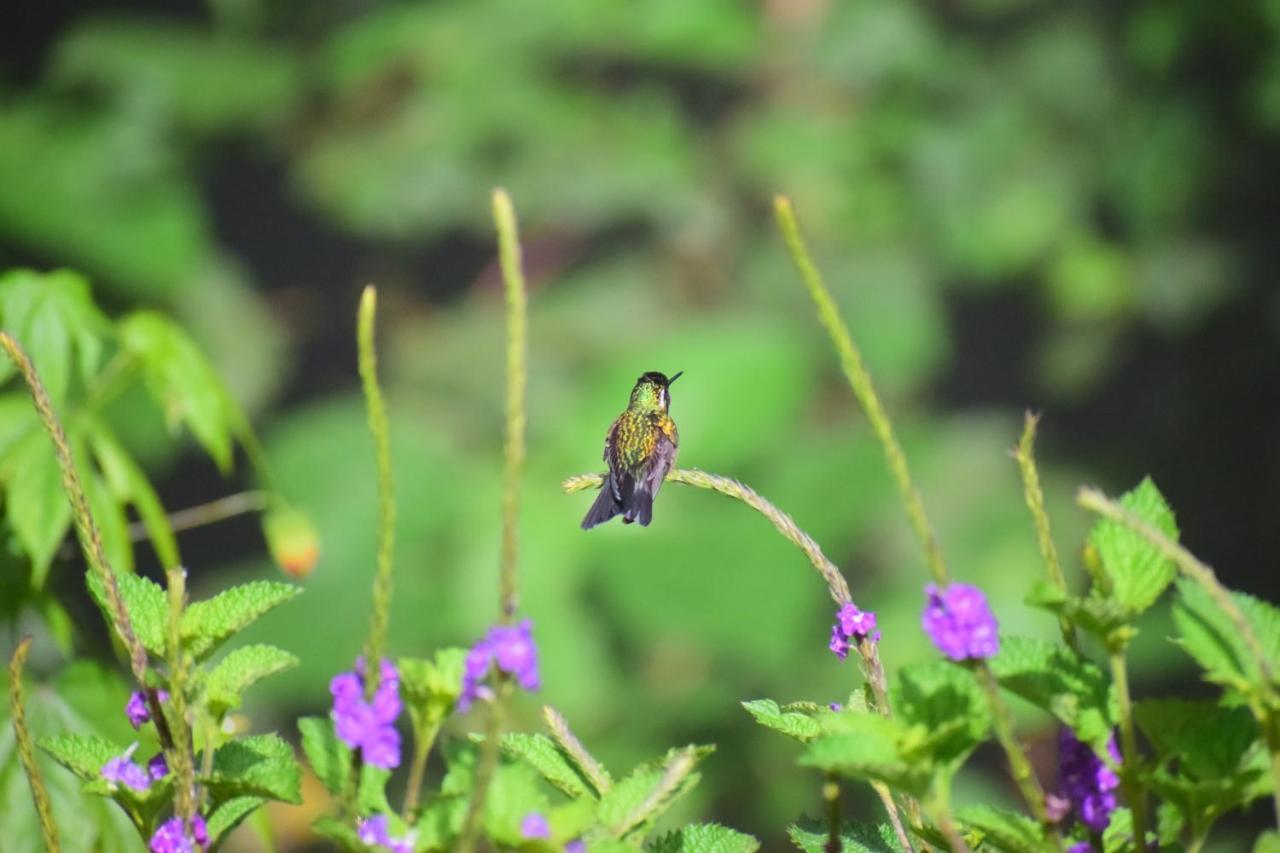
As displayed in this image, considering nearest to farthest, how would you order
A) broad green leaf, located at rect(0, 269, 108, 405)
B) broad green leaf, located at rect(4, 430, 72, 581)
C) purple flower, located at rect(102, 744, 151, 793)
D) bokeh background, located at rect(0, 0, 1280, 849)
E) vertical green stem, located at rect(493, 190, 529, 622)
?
vertical green stem, located at rect(493, 190, 529, 622) < purple flower, located at rect(102, 744, 151, 793) < broad green leaf, located at rect(4, 430, 72, 581) < broad green leaf, located at rect(0, 269, 108, 405) < bokeh background, located at rect(0, 0, 1280, 849)

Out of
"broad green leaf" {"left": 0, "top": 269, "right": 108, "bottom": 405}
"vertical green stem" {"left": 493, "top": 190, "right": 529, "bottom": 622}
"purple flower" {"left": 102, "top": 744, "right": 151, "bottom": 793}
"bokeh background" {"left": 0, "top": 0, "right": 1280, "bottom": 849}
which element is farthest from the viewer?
"bokeh background" {"left": 0, "top": 0, "right": 1280, "bottom": 849}

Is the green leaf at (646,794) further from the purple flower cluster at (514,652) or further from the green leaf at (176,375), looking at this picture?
the green leaf at (176,375)

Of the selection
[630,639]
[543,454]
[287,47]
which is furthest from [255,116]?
[630,639]

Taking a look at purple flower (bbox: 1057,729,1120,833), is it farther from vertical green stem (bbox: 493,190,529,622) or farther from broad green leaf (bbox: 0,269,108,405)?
broad green leaf (bbox: 0,269,108,405)

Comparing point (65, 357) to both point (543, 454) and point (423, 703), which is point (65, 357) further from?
point (543, 454)

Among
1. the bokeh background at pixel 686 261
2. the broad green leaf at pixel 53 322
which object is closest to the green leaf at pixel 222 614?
the broad green leaf at pixel 53 322

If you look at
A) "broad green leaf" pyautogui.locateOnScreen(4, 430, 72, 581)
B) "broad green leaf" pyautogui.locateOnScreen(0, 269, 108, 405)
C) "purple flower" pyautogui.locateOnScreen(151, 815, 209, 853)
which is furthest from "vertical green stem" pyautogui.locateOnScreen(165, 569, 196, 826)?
"broad green leaf" pyautogui.locateOnScreen(0, 269, 108, 405)

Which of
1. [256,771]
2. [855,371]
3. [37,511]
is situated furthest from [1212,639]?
[37,511]
